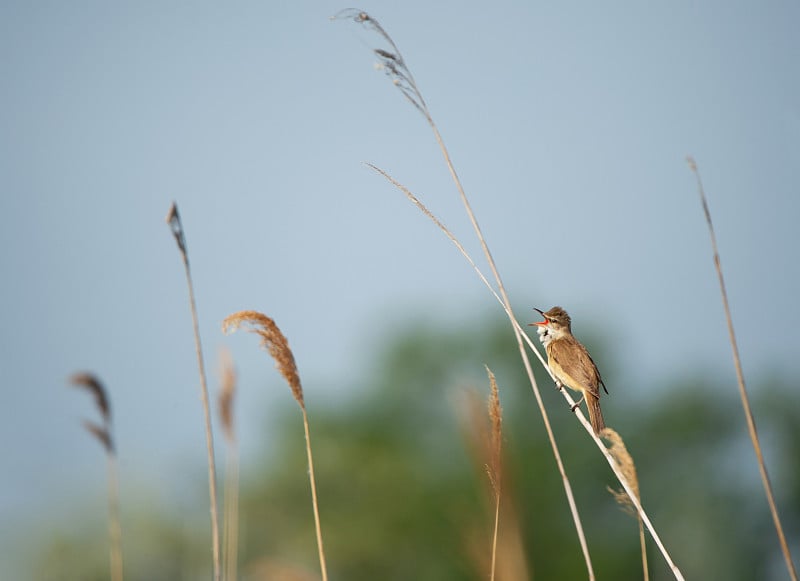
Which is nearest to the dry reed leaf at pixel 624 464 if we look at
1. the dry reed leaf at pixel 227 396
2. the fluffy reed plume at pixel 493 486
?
the fluffy reed plume at pixel 493 486

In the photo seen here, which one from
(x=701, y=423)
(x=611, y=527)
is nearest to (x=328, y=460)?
(x=611, y=527)

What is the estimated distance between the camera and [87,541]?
1054 inches

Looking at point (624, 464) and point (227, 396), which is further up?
point (227, 396)

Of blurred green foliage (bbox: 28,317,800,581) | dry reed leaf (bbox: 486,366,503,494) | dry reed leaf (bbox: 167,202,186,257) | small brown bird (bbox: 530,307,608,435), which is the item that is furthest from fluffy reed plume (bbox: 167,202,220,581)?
blurred green foliage (bbox: 28,317,800,581)

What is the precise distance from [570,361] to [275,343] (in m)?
2.16

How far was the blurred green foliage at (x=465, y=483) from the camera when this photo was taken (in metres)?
26.7

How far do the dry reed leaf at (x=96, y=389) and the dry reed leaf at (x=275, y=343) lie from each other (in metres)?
0.48

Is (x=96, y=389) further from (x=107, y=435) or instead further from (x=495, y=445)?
(x=495, y=445)

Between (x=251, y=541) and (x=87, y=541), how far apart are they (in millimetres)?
5330

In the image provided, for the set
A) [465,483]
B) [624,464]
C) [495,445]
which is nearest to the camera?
[495,445]

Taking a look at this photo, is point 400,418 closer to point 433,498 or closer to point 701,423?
point 433,498

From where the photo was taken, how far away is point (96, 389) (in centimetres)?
261

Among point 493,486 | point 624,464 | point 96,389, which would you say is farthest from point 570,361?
point 96,389

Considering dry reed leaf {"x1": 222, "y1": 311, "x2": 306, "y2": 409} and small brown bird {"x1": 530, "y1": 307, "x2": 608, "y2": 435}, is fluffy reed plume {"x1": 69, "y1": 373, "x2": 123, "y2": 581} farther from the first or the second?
small brown bird {"x1": 530, "y1": 307, "x2": 608, "y2": 435}
